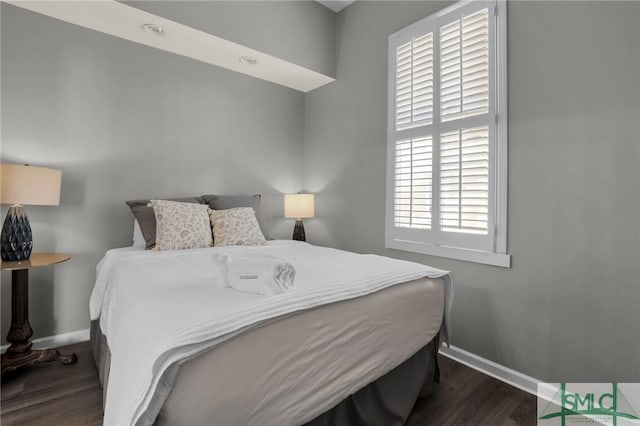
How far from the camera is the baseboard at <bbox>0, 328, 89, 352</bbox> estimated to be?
2.32 metres

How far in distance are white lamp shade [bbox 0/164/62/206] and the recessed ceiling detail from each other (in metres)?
1.21

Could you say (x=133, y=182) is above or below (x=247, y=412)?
above

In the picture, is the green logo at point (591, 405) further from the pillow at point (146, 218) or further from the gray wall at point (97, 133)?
the gray wall at point (97, 133)

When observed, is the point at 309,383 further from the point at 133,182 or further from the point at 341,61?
the point at 341,61

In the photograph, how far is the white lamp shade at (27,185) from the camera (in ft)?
6.12

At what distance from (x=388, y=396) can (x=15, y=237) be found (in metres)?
2.40

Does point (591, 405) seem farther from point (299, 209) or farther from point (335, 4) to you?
point (335, 4)

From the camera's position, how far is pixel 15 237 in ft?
6.39

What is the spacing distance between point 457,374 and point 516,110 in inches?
70.3

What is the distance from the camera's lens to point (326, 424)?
4.27 ft

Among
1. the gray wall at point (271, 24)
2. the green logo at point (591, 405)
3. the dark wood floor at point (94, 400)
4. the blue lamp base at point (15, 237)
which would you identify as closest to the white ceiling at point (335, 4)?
the gray wall at point (271, 24)

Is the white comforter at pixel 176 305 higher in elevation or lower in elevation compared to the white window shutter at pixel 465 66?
lower

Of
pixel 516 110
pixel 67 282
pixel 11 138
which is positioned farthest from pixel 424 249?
pixel 11 138

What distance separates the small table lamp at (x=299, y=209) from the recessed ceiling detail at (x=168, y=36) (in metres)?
1.32
